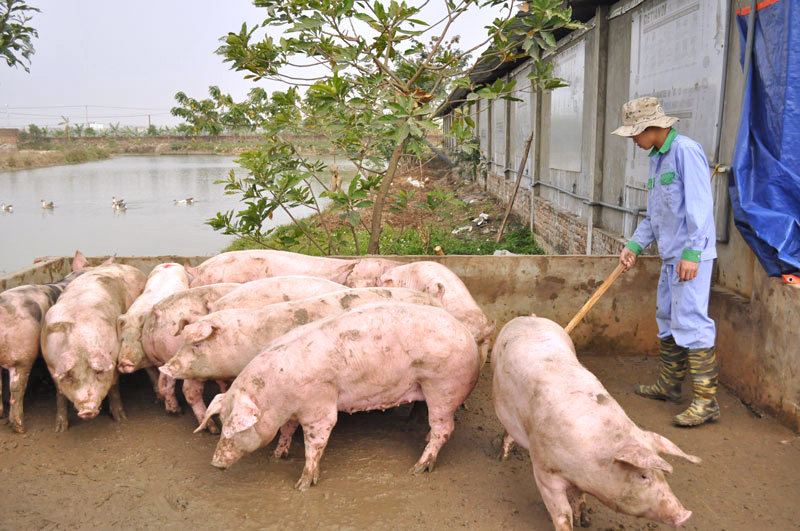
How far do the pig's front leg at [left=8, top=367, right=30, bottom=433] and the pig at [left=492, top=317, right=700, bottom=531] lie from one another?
3.22 meters

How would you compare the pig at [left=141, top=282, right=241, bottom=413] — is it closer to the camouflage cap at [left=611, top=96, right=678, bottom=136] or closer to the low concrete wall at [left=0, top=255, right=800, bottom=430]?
the low concrete wall at [left=0, top=255, right=800, bottom=430]

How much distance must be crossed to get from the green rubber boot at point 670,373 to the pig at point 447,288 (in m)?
1.22

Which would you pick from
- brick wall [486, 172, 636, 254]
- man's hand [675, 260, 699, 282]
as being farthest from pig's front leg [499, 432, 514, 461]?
brick wall [486, 172, 636, 254]

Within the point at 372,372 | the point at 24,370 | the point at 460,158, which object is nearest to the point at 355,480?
the point at 372,372

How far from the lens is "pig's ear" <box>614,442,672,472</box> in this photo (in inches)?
96.8

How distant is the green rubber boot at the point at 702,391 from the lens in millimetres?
3951

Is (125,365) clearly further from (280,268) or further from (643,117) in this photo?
(643,117)

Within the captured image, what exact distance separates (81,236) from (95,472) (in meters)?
12.2

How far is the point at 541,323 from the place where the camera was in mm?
3590

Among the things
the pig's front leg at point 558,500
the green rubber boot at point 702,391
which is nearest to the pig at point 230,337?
the pig's front leg at point 558,500

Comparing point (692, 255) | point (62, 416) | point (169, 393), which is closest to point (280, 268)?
point (169, 393)

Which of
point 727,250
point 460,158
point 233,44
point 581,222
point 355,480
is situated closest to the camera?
point 355,480

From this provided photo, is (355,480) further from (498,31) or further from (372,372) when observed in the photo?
(498,31)

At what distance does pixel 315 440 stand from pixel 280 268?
2021mm
